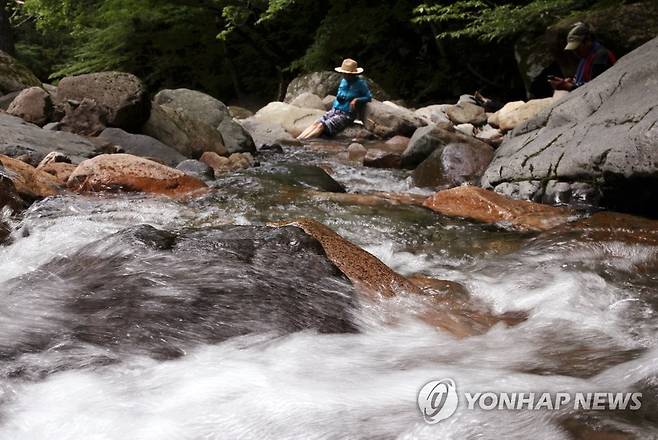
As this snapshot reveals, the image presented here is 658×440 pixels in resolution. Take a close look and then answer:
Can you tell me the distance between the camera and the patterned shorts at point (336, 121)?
11.9 metres

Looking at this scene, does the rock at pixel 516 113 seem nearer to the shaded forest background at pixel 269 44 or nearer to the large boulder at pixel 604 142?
the shaded forest background at pixel 269 44

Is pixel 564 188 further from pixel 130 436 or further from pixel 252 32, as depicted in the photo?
pixel 252 32


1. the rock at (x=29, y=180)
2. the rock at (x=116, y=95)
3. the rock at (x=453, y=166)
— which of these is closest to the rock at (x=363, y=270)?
the rock at (x=29, y=180)

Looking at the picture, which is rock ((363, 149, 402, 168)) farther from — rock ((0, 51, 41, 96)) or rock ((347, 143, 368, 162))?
rock ((0, 51, 41, 96))

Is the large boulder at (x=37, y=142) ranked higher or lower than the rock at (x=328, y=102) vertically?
higher

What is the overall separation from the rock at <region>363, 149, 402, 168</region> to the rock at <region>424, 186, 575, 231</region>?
2659 millimetres

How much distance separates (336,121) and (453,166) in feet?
16.7

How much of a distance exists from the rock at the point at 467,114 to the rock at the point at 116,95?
7.02 m

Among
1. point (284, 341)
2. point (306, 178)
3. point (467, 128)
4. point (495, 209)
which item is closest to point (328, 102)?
point (467, 128)

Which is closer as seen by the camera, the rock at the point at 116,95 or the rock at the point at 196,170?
the rock at the point at 196,170

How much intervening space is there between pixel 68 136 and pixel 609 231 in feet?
22.4

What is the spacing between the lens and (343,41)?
17.8 metres

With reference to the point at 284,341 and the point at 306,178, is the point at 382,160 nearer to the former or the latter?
the point at 306,178

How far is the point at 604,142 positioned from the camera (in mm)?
5289
